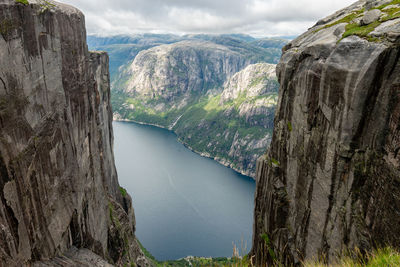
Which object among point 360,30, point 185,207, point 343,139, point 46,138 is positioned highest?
point 360,30

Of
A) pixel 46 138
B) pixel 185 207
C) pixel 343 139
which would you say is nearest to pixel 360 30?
pixel 343 139

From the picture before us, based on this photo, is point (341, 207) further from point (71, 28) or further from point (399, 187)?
point (71, 28)

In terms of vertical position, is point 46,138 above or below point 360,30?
below

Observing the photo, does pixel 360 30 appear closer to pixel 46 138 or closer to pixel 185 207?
pixel 46 138

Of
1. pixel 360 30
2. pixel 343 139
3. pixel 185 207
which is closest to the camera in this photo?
pixel 343 139

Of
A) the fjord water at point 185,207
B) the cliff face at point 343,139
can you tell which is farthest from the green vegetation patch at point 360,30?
the fjord water at point 185,207

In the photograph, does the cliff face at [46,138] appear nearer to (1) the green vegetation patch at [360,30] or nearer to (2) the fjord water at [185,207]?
(1) the green vegetation patch at [360,30]
